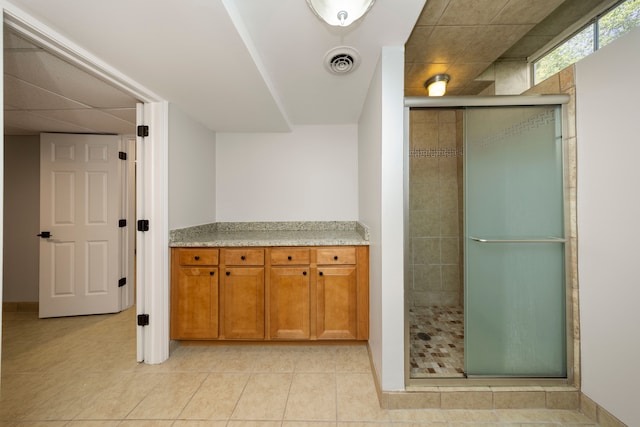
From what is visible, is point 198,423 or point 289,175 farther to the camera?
point 289,175

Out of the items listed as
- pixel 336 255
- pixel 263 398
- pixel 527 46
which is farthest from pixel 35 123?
pixel 527 46

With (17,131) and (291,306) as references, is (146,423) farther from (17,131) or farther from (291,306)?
(17,131)

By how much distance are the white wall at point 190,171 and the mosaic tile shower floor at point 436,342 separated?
2.23 m

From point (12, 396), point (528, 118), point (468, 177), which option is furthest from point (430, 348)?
point (12, 396)

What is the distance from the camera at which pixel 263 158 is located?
2992 millimetres

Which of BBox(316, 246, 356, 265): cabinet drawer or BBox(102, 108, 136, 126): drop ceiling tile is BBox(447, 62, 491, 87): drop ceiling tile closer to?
BBox(316, 246, 356, 265): cabinet drawer

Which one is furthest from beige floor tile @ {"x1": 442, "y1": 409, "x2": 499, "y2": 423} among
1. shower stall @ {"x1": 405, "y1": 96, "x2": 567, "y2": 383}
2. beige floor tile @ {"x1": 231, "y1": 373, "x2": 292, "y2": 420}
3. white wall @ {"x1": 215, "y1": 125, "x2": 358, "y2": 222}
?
white wall @ {"x1": 215, "y1": 125, "x2": 358, "y2": 222}

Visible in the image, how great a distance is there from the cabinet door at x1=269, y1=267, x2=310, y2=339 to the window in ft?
8.36

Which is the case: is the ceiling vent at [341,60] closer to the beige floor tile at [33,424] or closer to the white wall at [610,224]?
the white wall at [610,224]

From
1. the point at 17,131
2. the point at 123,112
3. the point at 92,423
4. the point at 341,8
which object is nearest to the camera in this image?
the point at 341,8

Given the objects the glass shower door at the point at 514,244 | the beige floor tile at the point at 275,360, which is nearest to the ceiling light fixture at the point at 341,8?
the glass shower door at the point at 514,244

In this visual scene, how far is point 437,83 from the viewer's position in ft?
7.61

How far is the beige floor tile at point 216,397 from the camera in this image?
60.2 inches

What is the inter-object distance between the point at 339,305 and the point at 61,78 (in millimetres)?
2567
